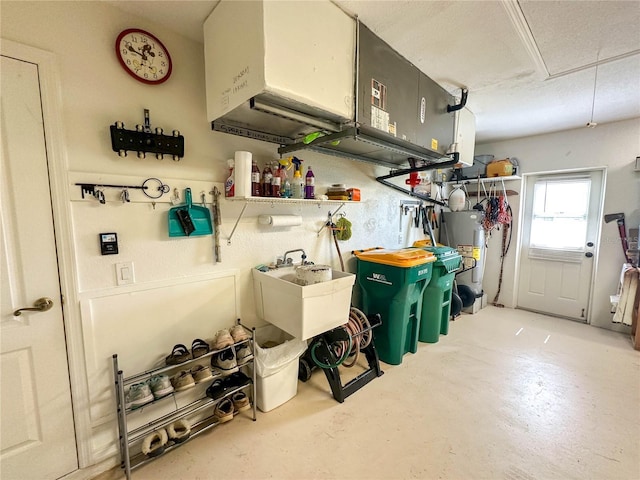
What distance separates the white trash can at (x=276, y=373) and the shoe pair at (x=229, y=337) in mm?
125

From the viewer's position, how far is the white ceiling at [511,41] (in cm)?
142

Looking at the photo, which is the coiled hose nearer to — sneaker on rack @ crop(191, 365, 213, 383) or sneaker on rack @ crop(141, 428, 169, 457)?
sneaker on rack @ crop(191, 365, 213, 383)

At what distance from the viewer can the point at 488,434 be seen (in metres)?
1.68

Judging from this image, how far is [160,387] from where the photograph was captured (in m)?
1.46

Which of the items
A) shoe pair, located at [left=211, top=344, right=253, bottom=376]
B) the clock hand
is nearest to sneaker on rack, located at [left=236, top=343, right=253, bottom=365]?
shoe pair, located at [left=211, top=344, right=253, bottom=376]

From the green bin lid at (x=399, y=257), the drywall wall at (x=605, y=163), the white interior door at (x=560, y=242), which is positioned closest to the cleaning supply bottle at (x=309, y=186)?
the green bin lid at (x=399, y=257)

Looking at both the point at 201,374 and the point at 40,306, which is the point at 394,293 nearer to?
the point at 201,374

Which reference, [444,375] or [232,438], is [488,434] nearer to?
[444,375]

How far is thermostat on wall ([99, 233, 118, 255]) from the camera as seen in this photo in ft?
4.61

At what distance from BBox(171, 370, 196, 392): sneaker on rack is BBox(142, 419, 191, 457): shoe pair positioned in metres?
0.26

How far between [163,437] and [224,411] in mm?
352

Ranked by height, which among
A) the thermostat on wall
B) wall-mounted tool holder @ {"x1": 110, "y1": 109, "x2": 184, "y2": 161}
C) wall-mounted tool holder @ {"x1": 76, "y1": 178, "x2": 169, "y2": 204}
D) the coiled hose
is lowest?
the coiled hose

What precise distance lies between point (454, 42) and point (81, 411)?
10.1 feet

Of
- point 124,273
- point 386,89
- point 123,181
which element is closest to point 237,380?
point 124,273
